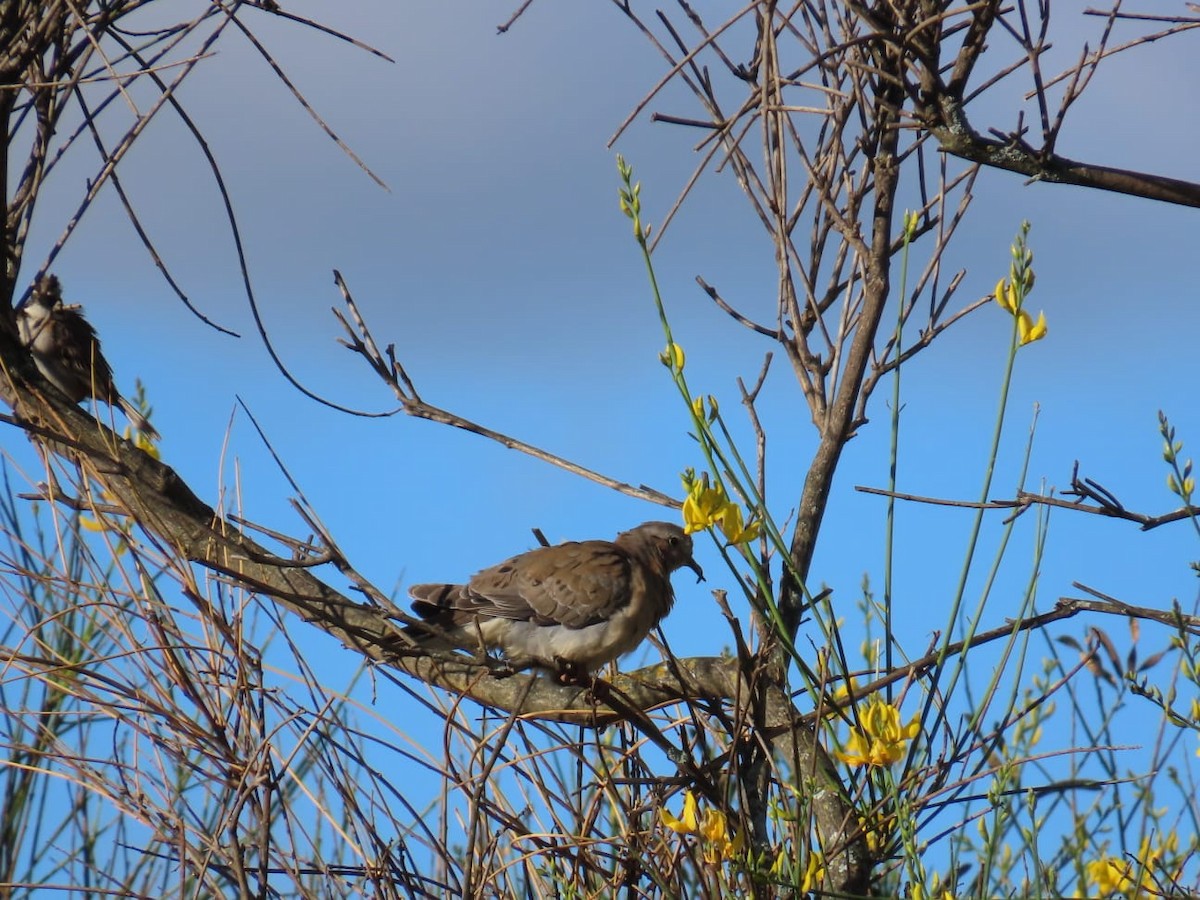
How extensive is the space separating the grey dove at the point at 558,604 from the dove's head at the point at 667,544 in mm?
159

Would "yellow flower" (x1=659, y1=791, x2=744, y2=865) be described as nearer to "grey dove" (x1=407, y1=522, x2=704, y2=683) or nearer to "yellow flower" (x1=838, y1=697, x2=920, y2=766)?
"yellow flower" (x1=838, y1=697, x2=920, y2=766)

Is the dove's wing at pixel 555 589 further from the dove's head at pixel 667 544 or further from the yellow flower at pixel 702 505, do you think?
the yellow flower at pixel 702 505

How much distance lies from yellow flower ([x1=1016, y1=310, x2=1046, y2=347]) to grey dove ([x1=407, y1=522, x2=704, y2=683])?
221 centimetres

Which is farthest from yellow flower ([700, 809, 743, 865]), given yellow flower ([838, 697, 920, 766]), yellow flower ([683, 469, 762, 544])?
yellow flower ([683, 469, 762, 544])

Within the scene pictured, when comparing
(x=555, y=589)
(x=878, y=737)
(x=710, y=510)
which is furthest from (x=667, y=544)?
(x=710, y=510)

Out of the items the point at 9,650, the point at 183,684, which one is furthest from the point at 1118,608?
the point at 9,650

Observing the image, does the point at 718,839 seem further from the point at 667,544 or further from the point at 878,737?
the point at 667,544

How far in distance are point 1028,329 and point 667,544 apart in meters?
→ 2.66

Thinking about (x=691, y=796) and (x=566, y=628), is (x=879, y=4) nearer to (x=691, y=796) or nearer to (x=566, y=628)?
(x=691, y=796)

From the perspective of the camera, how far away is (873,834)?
2736 millimetres

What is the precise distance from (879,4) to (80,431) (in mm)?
2279

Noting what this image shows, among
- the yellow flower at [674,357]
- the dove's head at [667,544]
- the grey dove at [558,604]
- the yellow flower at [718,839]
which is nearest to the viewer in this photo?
the yellow flower at [674,357]

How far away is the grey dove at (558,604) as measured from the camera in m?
4.28

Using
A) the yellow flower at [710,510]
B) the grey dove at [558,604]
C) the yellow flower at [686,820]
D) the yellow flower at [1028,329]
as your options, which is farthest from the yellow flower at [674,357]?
the grey dove at [558,604]
